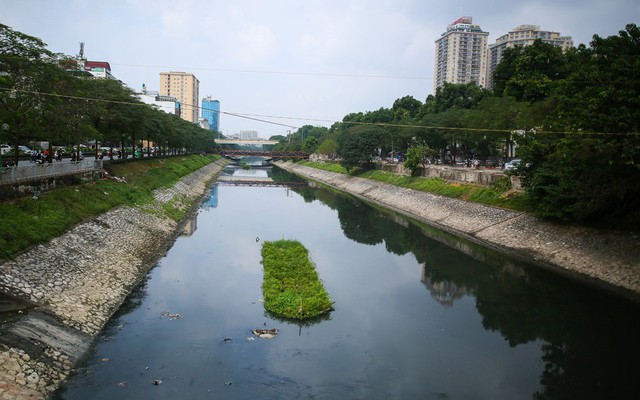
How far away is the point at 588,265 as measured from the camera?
2369cm

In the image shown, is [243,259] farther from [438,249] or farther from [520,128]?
[520,128]

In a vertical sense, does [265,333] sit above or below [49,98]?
below

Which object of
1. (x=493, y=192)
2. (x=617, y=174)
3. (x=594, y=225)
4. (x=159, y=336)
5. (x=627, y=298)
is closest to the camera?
(x=159, y=336)

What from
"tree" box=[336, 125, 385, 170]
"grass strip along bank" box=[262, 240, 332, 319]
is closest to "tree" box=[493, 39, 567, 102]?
"tree" box=[336, 125, 385, 170]

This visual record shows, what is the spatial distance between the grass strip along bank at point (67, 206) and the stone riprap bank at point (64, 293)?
506 millimetres

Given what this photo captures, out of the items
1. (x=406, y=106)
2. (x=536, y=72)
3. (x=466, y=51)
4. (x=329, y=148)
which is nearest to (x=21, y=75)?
(x=536, y=72)

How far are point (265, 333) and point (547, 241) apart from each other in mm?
19416

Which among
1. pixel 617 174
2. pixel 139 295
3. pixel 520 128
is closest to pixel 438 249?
pixel 617 174

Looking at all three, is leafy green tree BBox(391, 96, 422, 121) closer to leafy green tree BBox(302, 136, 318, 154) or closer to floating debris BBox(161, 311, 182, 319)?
leafy green tree BBox(302, 136, 318, 154)

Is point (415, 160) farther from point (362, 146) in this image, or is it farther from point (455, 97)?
point (455, 97)

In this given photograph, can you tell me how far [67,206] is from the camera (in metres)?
23.4

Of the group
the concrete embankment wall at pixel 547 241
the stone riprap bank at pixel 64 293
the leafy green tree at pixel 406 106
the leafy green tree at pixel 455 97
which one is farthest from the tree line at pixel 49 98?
the leafy green tree at pixel 406 106

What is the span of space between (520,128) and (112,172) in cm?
3435

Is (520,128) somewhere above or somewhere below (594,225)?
above
